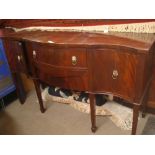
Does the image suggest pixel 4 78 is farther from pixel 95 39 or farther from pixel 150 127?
pixel 150 127

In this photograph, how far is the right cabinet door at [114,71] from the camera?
3.49 feet

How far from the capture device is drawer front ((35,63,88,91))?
1.25m

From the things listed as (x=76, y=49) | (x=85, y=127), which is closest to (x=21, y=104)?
(x=85, y=127)

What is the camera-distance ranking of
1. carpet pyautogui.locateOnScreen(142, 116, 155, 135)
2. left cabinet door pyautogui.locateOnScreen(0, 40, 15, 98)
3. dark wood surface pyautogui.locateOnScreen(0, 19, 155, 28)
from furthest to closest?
left cabinet door pyautogui.locateOnScreen(0, 40, 15, 98) → carpet pyautogui.locateOnScreen(142, 116, 155, 135) → dark wood surface pyautogui.locateOnScreen(0, 19, 155, 28)

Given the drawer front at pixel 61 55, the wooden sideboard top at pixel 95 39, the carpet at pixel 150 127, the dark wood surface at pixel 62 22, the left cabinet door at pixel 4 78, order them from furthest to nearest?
the left cabinet door at pixel 4 78 → the carpet at pixel 150 127 → the dark wood surface at pixel 62 22 → the drawer front at pixel 61 55 → the wooden sideboard top at pixel 95 39

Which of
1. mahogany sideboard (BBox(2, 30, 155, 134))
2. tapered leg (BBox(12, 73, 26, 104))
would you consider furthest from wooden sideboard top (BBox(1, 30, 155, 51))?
tapered leg (BBox(12, 73, 26, 104))

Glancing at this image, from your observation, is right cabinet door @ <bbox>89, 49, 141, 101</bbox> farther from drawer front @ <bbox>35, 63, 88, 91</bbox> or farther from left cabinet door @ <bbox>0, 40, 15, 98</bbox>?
left cabinet door @ <bbox>0, 40, 15, 98</bbox>

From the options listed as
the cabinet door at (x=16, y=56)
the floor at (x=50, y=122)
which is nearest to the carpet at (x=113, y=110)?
the floor at (x=50, y=122)

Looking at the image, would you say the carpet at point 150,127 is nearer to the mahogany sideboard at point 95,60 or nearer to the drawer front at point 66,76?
the mahogany sideboard at point 95,60

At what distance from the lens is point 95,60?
45.5 inches

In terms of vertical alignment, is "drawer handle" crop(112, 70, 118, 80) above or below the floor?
above

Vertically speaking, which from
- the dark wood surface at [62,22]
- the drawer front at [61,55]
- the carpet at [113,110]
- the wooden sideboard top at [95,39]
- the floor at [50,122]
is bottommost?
the floor at [50,122]

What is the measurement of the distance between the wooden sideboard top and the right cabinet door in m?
0.05
